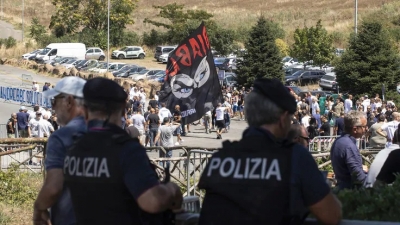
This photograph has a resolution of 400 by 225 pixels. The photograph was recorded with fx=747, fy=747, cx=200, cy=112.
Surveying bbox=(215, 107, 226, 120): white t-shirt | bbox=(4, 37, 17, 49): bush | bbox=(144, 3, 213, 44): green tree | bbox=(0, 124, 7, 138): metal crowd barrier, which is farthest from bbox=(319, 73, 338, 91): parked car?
bbox=(4, 37, 17, 49): bush

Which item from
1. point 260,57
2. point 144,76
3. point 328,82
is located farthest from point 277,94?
point 144,76

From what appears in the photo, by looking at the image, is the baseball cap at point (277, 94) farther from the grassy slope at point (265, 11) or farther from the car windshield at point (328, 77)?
the grassy slope at point (265, 11)

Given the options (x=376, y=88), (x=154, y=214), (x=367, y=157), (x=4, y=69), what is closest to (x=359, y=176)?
(x=154, y=214)

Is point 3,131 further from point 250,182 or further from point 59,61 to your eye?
point 59,61

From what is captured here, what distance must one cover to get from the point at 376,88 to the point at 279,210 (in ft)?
117

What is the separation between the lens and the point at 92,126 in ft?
11.9

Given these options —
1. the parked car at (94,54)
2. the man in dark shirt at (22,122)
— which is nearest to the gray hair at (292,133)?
the man in dark shirt at (22,122)

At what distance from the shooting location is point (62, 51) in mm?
61719

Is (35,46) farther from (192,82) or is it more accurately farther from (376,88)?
(192,82)

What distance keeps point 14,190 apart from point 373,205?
932 centimetres

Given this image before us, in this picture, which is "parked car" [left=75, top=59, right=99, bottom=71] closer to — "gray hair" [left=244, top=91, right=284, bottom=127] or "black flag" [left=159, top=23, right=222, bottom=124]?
"black flag" [left=159, top=23, right=222, bottom=124]

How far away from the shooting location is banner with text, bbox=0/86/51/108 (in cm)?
3496

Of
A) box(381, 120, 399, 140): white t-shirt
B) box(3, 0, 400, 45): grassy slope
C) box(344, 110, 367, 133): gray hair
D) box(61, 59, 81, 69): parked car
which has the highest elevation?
box(3, 0, 400, 45): grassy slope

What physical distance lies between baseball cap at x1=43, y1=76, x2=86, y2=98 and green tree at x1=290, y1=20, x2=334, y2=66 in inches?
1763
